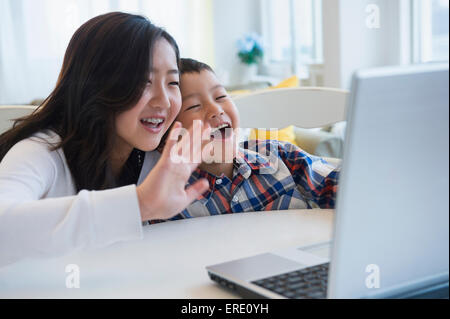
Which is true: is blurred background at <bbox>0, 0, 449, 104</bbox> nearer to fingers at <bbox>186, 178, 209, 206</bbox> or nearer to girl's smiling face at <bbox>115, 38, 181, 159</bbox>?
girl's smiling face at <bbox>115, 38, 181, 159</bbox>

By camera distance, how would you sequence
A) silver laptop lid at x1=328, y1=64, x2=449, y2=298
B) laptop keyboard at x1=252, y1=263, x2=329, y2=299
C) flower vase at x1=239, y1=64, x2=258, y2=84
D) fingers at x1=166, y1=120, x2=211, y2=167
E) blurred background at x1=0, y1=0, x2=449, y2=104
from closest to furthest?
1. silver laptop lid at x1=328, y1=64, x2=449, y2=298
2. laptop keyboard at x1=252, y1=263, x2=329, y2=299
3. fingers at x1=166, y1=120, x2=211, y2=167
4. blurred background at x1=0, y1=0, x2=449, y2=104
5. flower vase at x1=239, y1=64, x2=258, y2=84

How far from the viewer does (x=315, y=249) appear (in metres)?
0.72

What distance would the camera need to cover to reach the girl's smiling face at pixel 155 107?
1.01 m

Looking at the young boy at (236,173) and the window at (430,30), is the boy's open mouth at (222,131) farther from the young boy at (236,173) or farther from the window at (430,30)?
the window at (430,30)

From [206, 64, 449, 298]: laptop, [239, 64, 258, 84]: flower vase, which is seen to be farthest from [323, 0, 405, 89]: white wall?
[206, 64, 449, 298]: laptop

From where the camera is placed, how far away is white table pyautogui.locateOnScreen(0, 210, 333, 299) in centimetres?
65

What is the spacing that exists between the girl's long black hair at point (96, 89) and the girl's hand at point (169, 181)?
0.36 m

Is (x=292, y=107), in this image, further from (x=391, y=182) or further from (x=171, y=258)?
(x=391, y=182)

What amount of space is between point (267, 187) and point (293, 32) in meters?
2.95

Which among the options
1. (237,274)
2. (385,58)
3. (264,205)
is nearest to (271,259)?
(237,274)

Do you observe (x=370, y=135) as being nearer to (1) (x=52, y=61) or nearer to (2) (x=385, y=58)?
(2) (x=385, y=58)

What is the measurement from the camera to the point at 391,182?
17.9 inches

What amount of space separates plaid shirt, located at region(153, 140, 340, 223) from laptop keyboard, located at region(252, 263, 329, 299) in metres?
0.48

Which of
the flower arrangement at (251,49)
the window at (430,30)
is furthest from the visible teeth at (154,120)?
the flower arrangement at (251,49)
